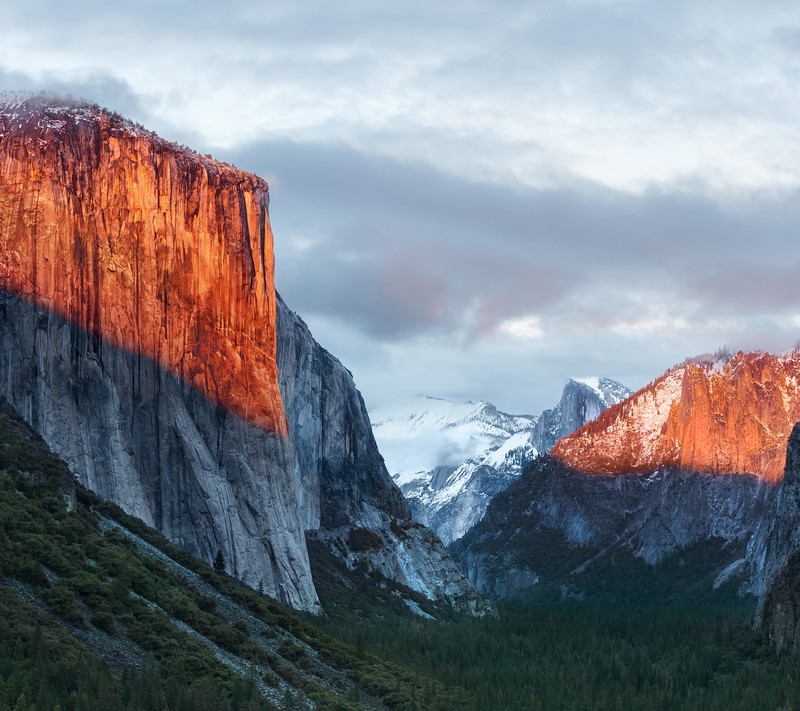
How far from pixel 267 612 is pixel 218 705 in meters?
32.0

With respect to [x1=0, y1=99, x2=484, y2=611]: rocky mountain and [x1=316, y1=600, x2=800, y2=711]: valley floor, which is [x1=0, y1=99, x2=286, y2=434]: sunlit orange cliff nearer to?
[x1=0, y1=99, x2=484, y2=611]: rocky mountain

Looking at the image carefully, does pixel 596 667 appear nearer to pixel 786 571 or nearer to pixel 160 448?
pixel 786 571

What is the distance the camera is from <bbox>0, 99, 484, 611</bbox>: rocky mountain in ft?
479

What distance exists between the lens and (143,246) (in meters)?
158

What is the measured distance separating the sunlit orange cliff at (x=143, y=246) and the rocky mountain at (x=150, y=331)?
0.17m

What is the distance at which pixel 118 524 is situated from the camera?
112500mm

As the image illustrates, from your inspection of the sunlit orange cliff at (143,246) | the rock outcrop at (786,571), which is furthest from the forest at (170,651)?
the sunlit orange cliff at (143,246)

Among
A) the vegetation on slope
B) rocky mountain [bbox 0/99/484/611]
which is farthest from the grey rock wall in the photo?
the vegetation on slope

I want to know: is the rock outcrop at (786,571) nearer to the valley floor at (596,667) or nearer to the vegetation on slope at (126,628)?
the valley floor at (596,667)

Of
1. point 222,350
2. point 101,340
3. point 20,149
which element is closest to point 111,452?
point 101,340

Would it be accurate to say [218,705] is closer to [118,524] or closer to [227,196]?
[118,524]

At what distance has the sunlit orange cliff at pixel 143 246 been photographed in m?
148

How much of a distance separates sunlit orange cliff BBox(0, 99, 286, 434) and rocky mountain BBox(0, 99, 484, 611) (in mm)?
174

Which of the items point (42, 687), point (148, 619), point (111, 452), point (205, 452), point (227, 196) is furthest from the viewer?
point (227, 196)
